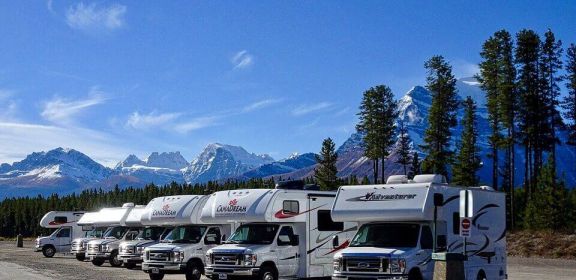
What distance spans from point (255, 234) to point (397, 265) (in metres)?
6.70

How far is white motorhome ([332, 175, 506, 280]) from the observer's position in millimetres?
18312

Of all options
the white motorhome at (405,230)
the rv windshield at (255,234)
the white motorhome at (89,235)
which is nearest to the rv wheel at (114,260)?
the white motorhome at (89,235)

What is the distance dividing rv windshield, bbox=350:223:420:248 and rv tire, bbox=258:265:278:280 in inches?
161

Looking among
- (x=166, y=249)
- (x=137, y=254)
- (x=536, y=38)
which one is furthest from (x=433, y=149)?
(x=166, y=249)

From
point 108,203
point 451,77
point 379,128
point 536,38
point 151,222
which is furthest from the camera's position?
point 108,203

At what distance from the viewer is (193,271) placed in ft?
86.2

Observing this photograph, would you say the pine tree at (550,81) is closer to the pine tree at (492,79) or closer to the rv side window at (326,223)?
the pine tree at (492,79)

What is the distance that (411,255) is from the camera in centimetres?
1828

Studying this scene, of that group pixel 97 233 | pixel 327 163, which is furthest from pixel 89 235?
pixel 327 163

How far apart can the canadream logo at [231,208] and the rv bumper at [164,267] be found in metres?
2.56

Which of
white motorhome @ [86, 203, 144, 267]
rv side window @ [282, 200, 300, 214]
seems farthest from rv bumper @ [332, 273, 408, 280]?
white motorhome @ [86, 203, 144, 267]

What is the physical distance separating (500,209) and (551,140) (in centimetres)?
4889

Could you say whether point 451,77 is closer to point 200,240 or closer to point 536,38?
point 536,38

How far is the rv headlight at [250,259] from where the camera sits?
22.5 m
